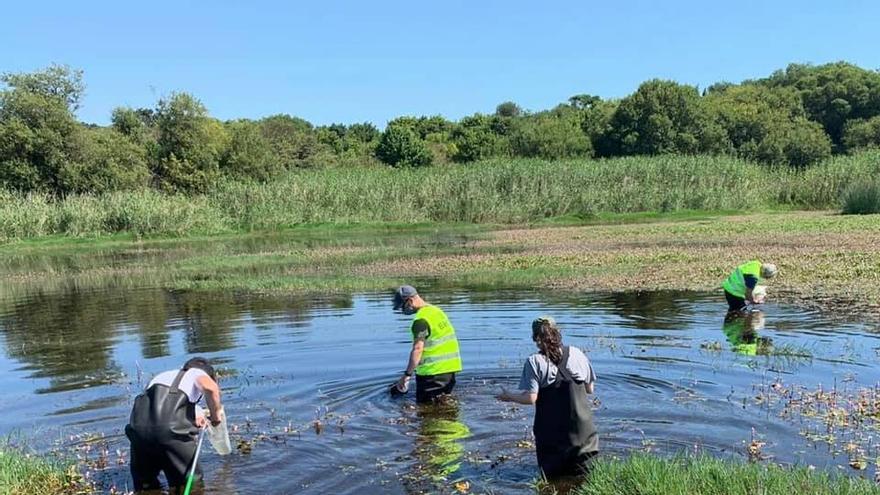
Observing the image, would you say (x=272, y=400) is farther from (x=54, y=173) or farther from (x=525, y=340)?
(x=54, y=173)

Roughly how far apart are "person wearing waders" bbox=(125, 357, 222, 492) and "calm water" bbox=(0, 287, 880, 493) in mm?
691

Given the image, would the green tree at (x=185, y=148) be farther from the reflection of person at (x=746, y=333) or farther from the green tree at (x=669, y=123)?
the reflection of person at (x=746, y=333)

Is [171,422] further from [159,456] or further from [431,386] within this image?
[431,386]

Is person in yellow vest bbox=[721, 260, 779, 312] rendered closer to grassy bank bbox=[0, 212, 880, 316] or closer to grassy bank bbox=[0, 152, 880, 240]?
grassy bank bbox=[0, 212, 880, 316]

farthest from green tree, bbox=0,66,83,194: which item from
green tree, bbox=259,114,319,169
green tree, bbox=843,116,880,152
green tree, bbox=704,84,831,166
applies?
green tree, bbox=843,116,880,152

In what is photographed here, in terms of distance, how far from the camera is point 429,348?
36.7 feet

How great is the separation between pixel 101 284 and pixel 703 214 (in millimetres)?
37478

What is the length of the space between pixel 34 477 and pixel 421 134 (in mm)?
111694

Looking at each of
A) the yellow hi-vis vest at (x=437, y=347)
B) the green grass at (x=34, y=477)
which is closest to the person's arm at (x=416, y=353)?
the yellow hi-vis vest at (x=437, y=347)

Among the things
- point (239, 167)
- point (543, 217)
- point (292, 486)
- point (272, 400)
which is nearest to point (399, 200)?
point (543, 217)

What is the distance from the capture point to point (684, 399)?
1102 cm

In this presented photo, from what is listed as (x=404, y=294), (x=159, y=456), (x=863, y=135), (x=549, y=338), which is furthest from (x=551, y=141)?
(x=159, y=456)

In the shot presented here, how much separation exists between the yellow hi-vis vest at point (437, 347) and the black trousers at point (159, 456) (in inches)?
156

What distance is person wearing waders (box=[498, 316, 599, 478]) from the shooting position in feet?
25.0
